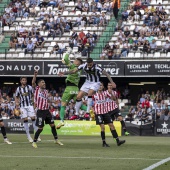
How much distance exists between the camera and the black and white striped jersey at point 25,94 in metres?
20.8

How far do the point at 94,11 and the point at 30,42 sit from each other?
4.89 metres

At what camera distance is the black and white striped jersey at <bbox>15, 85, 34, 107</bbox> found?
68.3 feet

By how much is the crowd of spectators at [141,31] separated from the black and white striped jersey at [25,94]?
15.0 meters

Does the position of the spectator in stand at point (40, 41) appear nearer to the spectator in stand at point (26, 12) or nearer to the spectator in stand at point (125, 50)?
the spectator in stand at point (26, 12)

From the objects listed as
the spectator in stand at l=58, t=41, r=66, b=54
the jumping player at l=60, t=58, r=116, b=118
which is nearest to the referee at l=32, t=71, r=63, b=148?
the jumping player at l=60, t=58, r=116, b=118

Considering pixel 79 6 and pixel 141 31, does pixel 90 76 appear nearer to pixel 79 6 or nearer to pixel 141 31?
pixel 141 31

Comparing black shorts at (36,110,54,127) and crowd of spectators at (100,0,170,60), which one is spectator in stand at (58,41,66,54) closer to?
crowd of spectators at (100,0,170,60)

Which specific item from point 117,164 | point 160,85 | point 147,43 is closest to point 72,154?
point 117,164

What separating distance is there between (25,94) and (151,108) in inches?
490

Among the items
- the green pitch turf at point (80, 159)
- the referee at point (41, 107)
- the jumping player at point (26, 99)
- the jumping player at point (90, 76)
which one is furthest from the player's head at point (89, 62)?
the jumping player at point (26, 99)

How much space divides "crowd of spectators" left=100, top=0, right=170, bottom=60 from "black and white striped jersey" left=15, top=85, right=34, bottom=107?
15.0 metres

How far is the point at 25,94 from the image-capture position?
20797 millimetres

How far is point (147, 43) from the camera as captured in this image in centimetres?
3538

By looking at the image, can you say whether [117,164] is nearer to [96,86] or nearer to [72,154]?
[72,154]
